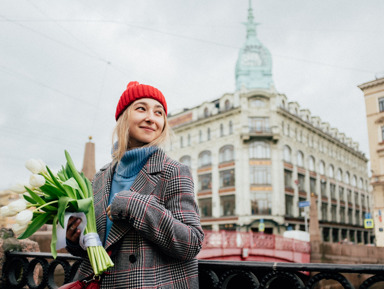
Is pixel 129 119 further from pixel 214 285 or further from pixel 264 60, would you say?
pixel 264 60

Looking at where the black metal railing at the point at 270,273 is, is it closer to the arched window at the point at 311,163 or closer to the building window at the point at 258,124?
the building window at the point at 258,124

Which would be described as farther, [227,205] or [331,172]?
[331,172]

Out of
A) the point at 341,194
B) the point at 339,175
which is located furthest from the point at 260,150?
the point at 341,194

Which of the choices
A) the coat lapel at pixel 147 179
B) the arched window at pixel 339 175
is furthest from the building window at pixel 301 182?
the coat lapel at pixel 147 179

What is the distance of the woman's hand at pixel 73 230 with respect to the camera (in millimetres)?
1626

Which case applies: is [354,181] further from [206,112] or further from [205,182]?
[206,112]

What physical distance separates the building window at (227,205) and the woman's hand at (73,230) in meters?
32.0

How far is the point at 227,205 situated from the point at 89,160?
25681 millimetres

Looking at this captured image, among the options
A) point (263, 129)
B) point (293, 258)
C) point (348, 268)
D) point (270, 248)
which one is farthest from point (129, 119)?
point (263, 129)

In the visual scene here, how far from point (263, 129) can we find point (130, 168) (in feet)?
108

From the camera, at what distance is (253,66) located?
1475 inches

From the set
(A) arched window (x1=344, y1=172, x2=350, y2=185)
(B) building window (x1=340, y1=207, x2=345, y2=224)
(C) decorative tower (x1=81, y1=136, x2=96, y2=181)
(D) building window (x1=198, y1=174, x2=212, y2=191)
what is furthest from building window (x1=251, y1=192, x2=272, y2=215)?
(C) decorative tower (x1=81, y1=136, x2=96, y2=181)

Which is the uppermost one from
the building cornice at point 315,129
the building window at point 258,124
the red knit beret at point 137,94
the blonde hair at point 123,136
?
the building cornice at point 315,129

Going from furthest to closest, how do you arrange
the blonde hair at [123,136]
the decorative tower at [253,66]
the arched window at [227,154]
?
the decorative tower at [253,66], the arched window at [227,154], the blonde hair at [123,136]
